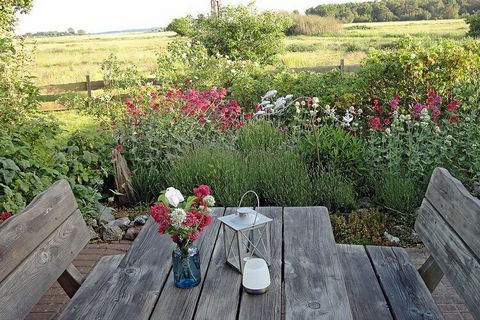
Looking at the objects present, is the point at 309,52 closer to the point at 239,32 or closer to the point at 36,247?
the point at 239,32

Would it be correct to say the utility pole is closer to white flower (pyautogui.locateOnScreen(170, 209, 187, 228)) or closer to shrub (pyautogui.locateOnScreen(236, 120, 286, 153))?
shrub (pyautogui.locateOnScreen(236, 120, 286, 153))

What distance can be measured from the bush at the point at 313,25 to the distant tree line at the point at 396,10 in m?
1.98

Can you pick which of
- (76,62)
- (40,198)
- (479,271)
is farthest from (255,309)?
(76,62)

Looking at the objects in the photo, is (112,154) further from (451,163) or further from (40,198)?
(451,163)

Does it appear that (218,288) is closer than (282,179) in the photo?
Yes

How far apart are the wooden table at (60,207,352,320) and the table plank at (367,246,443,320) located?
0.39 metres

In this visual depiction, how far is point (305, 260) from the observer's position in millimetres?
1992

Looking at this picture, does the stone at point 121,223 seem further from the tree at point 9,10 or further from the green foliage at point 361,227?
the tree at point 9,10

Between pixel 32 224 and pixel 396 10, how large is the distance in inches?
1407

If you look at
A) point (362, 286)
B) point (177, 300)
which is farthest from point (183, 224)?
point (362, 286)

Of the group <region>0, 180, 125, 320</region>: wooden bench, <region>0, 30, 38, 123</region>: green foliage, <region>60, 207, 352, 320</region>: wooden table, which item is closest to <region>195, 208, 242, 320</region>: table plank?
<region>60, 207, 352, 320</region>: wooden table

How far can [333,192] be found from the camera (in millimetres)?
4230

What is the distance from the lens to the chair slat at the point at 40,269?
1706 millimetres

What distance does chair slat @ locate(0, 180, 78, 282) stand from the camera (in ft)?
5.76
